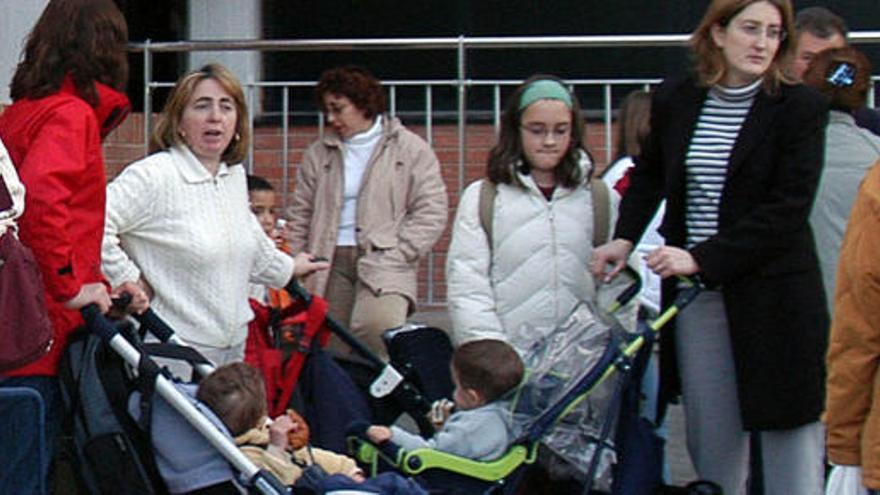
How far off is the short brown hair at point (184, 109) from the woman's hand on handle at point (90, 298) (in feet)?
3.07

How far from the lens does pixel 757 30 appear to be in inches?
225

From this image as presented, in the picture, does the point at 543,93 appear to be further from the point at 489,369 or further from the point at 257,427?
the point at 257,427

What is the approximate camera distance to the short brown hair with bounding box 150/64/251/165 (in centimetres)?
623

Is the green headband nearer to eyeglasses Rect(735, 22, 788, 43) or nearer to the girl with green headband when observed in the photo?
the girl with green headband

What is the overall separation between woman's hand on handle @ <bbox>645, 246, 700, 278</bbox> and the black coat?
0.03 metres

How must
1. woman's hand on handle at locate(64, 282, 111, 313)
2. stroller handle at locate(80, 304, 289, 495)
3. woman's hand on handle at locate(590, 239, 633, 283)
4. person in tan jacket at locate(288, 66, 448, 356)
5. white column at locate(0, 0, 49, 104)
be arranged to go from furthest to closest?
white column at locate(0, 0, 49, 104) → person in tan jacket at locate(288, 66, 448, 356) → woman's hand on handle at locate(590, 239, 633, 283) → woman's hand on handle at locate(64, 282, 111, 313) → stroller handle at locate(80, 304, 289, 495)

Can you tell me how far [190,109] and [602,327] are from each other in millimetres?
1626

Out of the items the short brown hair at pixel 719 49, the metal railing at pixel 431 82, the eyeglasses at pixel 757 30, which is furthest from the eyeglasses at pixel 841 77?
the metal railing at pixel 431 82

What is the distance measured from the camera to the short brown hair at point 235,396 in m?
5.41

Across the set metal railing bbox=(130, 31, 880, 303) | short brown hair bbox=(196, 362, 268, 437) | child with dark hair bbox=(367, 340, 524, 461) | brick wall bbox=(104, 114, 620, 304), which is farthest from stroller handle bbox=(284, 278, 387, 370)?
brick wall bbox=(104, 114, 620, 304)

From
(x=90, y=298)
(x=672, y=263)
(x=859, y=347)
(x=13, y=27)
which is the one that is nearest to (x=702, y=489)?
(x=672, y=263)

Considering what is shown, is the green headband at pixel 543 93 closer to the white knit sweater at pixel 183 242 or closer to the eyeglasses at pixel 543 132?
the eyeglasses at pixel 543 132

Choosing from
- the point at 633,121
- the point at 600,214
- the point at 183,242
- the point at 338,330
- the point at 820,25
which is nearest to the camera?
the point at 183,242

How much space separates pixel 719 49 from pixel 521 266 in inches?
39.2
